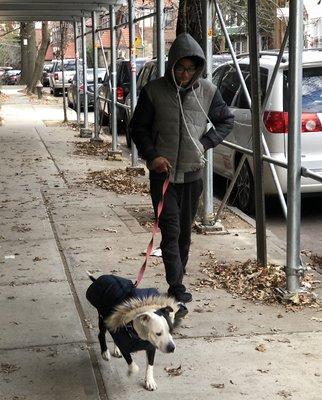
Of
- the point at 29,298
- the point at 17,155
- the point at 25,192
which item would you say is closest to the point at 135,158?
the point at 25,192

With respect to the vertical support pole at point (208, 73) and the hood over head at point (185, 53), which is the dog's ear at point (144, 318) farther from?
the vertical support pole at point (208, 73)

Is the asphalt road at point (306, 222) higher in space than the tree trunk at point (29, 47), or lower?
lower

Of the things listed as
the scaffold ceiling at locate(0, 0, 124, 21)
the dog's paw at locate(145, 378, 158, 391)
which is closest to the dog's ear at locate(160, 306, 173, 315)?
the dog's paw at locate(145, 378, 158, 391)

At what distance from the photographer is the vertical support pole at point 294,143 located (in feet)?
15.6

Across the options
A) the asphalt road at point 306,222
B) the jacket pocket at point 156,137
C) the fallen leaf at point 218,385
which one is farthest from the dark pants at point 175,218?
the asphalt road at point 306,222

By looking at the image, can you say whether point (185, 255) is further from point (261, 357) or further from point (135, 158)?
point (135, 158)

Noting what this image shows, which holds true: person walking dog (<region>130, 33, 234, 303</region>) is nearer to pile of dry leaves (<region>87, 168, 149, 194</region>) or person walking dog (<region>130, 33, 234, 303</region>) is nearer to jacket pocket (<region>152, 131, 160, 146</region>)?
jacket pocket (<region>152, 131, 160, 146</region>)

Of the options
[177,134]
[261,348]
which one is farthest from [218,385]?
[177,134]

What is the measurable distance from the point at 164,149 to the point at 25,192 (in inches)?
211

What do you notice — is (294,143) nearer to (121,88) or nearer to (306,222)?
(306,222)

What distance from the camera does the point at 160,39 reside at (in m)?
7.98

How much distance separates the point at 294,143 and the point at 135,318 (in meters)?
2.07

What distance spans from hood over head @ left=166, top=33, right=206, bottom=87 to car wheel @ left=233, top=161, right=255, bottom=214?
3.69m

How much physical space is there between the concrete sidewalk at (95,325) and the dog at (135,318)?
0.92 feet
